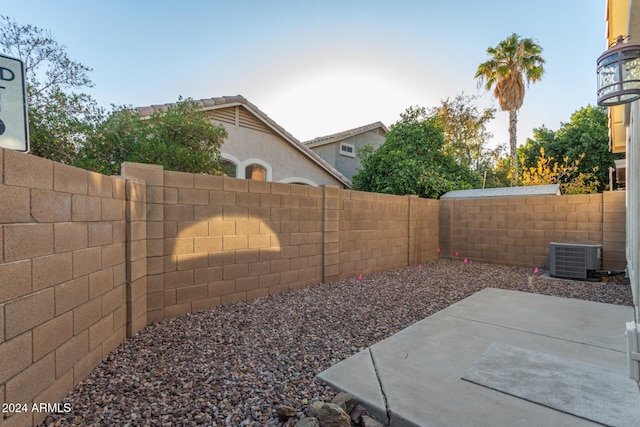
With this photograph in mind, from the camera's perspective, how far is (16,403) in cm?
168

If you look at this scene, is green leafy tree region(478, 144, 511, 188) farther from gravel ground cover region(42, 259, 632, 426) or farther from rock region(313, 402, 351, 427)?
rock region(313, 402, 351, 427)

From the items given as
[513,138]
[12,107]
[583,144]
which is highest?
[513,138]

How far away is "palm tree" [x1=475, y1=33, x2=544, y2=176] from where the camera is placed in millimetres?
14648

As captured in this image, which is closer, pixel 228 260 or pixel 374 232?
pixel 228 260

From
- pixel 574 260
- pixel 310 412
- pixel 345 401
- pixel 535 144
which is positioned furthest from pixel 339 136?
pixel 310 412

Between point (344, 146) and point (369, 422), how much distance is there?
14.2 metres

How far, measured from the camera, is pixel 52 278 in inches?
80.5

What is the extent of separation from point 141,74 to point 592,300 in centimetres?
1096

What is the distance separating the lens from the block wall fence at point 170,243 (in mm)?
1807

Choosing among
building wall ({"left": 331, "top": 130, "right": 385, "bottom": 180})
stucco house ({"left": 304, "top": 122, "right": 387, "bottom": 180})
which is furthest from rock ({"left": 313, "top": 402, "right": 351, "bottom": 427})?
building wall ({"left": 331, "top": 130, "right": 385, "bottom": 180})

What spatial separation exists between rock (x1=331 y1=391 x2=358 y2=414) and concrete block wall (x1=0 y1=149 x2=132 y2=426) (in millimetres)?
1809

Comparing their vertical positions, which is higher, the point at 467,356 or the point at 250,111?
the point at 250,111

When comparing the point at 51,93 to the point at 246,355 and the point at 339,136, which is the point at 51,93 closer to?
the point at 246,355

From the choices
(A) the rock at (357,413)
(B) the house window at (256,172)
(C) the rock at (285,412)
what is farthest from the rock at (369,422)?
(B) the house window at (256,172)
